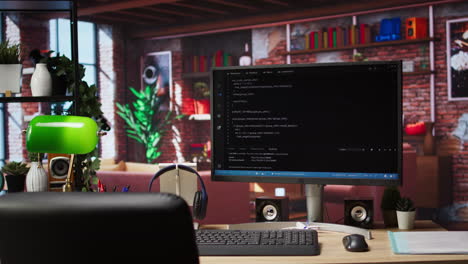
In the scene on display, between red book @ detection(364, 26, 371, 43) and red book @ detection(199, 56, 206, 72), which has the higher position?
red book @ detection(364, 26, 371, 43)

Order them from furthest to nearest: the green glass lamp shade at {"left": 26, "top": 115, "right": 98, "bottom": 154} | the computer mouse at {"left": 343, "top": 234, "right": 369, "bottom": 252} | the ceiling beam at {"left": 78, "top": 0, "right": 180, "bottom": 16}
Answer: the ceiling beam at {"left": 78, "top": 0, "right": 180, "bottom": 16} < the green glass lamp shade at {"left": 26, "top": 115, "right": 98, "bottom": 154} < the computer mouse at {"left": 343, "top": 234, "right": 369, "bottom": 252}

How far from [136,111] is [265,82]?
7.32 metres

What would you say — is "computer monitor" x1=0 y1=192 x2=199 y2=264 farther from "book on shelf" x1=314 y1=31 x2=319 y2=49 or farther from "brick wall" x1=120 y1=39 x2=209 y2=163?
"brick wall" x1=120 y1=39 x2=209 y2=163

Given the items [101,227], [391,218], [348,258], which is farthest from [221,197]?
[101,227]

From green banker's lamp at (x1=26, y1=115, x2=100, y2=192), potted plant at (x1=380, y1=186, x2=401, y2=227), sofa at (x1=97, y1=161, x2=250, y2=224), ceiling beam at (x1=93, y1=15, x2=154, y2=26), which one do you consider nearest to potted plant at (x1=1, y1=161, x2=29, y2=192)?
green banker's lamp at (x1=26, y1=115, x2=100, y2=192)

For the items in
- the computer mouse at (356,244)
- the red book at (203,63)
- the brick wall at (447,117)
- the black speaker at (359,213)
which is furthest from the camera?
the red book at (203,63)

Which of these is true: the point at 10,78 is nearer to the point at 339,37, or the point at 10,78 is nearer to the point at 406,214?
the point at 406,214

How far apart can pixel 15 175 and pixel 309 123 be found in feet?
3.68

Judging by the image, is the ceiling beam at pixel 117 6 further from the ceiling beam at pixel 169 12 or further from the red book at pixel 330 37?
the red book at pixel 330 37

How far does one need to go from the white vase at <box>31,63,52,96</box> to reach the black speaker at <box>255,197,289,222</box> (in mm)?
916

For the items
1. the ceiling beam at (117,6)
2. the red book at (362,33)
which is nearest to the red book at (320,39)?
the red book at (362,33)

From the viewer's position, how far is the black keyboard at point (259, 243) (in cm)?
142

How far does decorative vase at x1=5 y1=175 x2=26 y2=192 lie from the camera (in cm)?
203

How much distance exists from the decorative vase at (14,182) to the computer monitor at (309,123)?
769 mm
